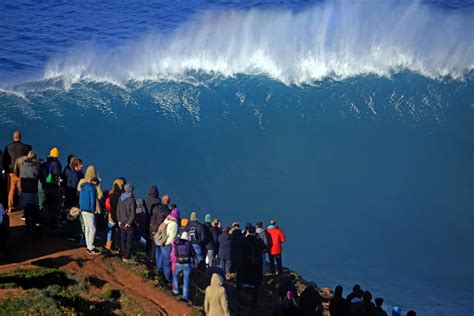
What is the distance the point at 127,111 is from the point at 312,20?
11506mm

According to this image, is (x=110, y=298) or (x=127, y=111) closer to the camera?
(x=110, y=298)

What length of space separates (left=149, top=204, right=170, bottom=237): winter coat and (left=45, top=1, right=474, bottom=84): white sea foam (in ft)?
59.1

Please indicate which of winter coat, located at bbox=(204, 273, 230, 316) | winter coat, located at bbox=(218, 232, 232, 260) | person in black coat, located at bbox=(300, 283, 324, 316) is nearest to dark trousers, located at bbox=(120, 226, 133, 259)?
winter coat, located at bbox=(218, 232, 232, 260)

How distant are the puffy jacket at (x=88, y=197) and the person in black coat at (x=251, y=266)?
10.1ft

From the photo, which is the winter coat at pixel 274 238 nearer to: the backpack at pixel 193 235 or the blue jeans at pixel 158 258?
the backpack at pixel 193 235

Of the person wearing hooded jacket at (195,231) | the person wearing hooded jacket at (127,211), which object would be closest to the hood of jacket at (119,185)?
the person wearing hooded jacket at (127,211)

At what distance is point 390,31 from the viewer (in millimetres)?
35188

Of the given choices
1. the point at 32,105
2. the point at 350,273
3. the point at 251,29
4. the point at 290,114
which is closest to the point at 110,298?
the point at 350,273

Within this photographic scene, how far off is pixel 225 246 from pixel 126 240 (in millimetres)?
2299

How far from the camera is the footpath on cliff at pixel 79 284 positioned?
12219 millimetres

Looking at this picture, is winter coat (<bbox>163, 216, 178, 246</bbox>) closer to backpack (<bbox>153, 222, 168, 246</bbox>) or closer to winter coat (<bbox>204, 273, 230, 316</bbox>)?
backpack (<bbox>153, 222, 168, 246</bbox>)

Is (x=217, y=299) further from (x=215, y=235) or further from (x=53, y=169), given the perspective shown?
(x=53, y=169)

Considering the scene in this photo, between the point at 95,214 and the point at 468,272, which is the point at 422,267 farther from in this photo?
the point at 95,214

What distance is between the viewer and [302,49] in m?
33.5
